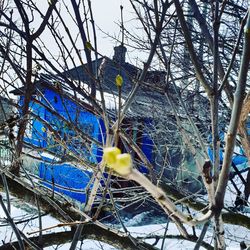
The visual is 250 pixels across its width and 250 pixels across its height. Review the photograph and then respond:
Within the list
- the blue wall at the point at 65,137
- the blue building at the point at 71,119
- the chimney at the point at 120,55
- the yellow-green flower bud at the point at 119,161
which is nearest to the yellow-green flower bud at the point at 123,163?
the yellow-green flower bud at the point at 119,161

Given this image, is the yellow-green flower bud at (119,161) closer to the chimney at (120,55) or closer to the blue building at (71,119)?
the blue building at (71,119)

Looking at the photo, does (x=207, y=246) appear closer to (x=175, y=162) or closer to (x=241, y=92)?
(x=241, y=92)

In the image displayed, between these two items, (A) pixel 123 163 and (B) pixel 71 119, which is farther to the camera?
(B) pixel 71 119

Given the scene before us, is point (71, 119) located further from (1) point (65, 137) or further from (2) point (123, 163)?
(2) point (123, 163)

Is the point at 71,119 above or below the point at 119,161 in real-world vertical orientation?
above

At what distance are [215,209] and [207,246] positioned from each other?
2930 millimetres

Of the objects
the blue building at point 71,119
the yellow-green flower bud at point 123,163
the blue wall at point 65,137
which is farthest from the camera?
the blue wall at point 65,137

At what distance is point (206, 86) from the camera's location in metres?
1.24

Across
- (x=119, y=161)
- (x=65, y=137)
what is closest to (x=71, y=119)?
(x=65, y=137)

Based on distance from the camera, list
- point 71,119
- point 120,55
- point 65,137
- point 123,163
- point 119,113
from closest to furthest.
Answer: point 123,163 < point 119,113 < point 71,119 < point 120,55 < point 65,137

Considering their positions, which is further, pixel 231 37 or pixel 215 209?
pixel 231 37

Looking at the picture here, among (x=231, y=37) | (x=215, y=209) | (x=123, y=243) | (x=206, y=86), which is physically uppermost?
(x=231, y=37)

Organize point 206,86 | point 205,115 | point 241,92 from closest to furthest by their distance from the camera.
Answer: point 241,92
point 206,86
point 205,115

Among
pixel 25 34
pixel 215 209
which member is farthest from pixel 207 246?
pixel 215 209
